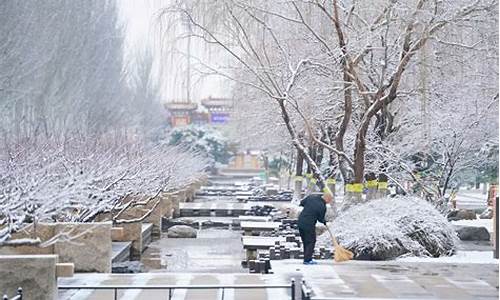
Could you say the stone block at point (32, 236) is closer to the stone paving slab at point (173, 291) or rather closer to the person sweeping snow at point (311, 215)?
the stone paving slab at point (173, 291)

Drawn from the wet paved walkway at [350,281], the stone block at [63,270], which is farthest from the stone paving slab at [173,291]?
the stone block at [63,270]

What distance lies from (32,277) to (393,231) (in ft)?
23.7

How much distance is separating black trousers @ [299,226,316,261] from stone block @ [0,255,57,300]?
15.0ft

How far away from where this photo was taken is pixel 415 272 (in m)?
13.5

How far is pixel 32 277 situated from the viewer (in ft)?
35.6

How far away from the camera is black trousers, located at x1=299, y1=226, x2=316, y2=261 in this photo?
1398 cm

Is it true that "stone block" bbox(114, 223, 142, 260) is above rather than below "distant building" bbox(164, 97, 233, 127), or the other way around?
below

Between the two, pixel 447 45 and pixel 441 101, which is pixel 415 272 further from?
pixel 441 101

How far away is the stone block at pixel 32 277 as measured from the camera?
10.8 metres

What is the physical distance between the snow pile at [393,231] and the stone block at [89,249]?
434 centimetres

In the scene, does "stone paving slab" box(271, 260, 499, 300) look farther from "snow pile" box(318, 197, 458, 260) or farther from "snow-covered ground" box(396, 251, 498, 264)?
"snow pile" box(318, 197, 458, 260)

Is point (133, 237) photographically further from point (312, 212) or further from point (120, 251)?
point (312, 212)

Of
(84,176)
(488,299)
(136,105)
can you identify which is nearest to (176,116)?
(136,105)

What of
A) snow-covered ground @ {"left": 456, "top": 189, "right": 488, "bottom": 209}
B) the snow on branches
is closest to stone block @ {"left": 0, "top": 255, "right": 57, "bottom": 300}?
the snow on branches
